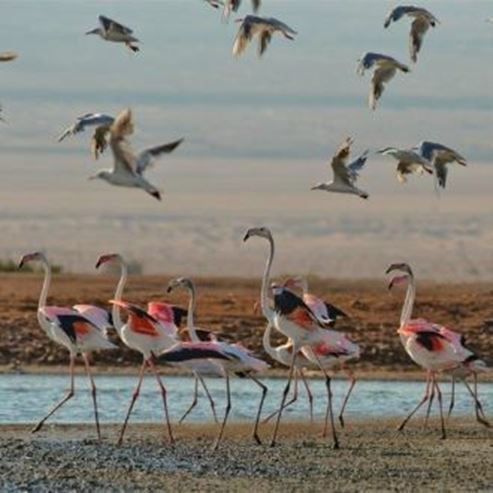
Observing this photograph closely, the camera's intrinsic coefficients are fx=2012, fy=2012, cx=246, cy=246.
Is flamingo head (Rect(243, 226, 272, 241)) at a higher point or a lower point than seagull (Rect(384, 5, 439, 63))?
lower

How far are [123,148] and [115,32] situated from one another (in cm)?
255

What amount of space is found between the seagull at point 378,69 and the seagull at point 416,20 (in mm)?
295

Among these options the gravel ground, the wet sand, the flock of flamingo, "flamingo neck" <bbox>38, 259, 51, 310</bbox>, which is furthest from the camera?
the wet sand

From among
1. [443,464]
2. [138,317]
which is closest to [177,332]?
[138,317]

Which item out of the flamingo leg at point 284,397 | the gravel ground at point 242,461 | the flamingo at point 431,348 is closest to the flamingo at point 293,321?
the flamingo leg at point 284,397

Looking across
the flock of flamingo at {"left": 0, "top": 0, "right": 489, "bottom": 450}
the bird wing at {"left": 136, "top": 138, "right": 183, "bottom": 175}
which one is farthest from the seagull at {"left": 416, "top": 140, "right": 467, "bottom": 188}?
the bird wing at {"left": 136, "top": 138, "right": 183, "bottom": 175}

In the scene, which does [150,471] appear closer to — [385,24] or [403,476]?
[403,476]

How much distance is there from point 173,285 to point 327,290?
1590 cm

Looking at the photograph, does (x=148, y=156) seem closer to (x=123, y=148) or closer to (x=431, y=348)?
(x=123, y=148)

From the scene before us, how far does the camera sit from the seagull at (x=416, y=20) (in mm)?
20594

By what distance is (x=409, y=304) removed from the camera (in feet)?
72.6

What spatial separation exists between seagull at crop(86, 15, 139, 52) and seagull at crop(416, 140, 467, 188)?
3439mm

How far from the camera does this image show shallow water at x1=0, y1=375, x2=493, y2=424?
22.8m

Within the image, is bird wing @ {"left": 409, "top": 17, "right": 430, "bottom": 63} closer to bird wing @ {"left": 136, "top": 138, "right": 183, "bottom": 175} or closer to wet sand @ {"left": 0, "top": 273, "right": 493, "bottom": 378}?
bird wing @ {"left": 136, "top": 138, "right": 183, "bottom": 175}
